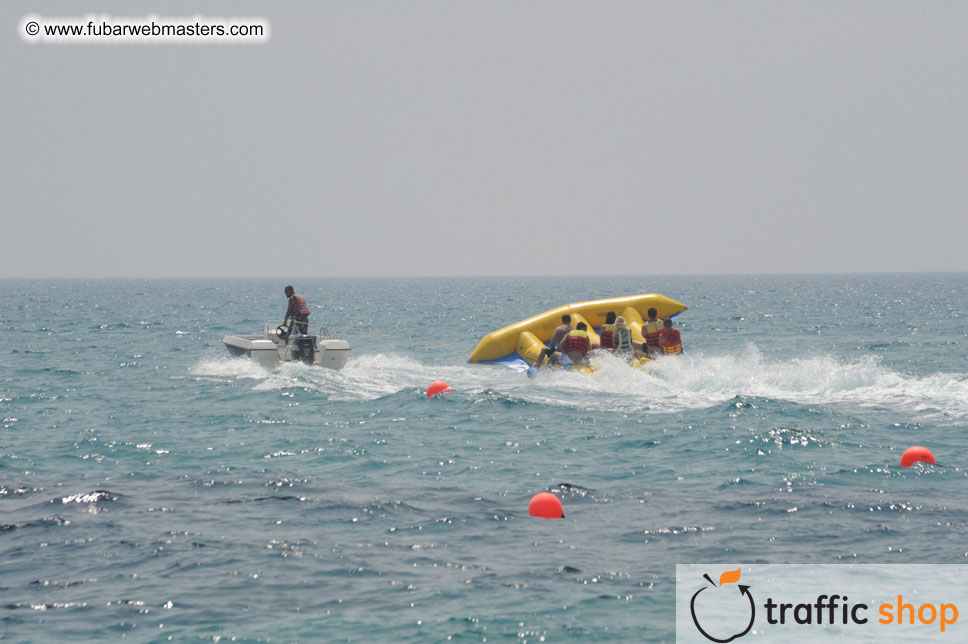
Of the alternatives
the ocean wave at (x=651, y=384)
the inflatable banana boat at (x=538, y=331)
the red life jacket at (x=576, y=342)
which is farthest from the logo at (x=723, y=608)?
the inflatable banana boat at (x=538, y=331)

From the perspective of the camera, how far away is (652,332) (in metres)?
17.9

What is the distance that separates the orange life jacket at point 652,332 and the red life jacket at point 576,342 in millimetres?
1380

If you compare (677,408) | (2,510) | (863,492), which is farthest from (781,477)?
(2,510)

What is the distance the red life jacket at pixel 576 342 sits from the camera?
56.7ft

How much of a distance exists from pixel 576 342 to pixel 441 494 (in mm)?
8437

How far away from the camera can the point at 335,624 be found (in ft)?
19.6

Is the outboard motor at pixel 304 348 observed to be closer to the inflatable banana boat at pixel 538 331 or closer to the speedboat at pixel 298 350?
the speedboat at pixel 298 350

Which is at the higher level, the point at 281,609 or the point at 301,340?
the point at 301,340

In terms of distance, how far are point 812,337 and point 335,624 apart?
29.8 meters

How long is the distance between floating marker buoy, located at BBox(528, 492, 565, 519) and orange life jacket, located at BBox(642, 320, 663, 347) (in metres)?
9.86

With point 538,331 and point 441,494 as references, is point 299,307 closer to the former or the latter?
point 538,331

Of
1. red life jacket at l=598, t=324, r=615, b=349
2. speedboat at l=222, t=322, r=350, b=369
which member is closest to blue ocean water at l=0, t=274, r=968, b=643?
speedboat at l=222, t=322, r=350, b=369

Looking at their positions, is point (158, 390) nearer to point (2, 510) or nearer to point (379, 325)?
point (2, 510)

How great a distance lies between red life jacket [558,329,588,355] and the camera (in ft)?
56.7
